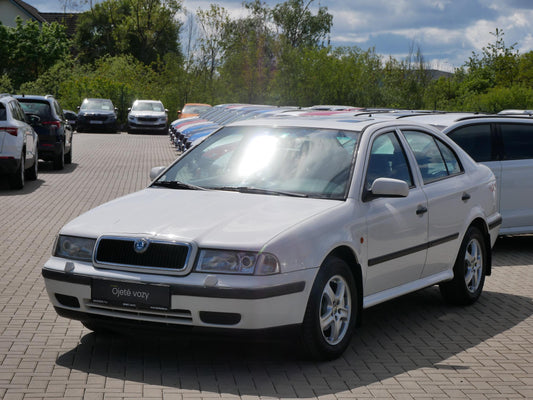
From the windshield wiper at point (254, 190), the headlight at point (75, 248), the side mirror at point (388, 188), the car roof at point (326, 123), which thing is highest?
the car roof at point (326, 123)

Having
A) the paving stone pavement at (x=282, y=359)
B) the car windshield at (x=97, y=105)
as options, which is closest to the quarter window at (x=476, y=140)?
the paving stone pavement at (x=282, y=359)

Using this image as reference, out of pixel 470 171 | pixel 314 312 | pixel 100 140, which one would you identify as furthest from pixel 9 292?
pixel 100 140

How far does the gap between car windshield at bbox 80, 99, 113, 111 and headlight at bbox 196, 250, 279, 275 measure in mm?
41008

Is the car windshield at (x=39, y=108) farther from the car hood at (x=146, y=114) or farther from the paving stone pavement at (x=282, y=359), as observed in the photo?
the car hood at (x=146, y=114)

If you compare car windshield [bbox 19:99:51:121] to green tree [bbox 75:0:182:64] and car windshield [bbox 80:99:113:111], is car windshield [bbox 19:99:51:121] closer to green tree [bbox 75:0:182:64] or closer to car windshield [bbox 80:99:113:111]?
car windshield [bbox 80:99:113:111]

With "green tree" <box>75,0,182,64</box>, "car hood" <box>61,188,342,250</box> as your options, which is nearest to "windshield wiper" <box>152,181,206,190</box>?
"car hood" <box>61,188,342,250</box>

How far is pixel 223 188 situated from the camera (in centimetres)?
676

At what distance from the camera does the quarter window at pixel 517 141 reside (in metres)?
11.7

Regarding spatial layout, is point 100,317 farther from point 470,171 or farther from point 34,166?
point 34,166

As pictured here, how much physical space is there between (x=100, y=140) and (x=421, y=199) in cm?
3293

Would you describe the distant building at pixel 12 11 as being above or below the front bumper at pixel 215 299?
above

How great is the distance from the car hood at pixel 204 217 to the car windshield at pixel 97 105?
40.0 meters

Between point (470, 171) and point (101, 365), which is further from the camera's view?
point (470, 171)

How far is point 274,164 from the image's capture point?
688 cm
